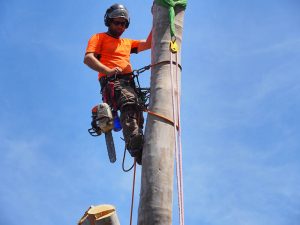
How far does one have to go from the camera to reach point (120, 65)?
568 cm

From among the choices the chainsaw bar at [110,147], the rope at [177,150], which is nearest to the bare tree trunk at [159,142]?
the rope at [177,150]

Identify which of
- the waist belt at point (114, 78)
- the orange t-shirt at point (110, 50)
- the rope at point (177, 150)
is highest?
the orange t-shirt at point (110, 50)

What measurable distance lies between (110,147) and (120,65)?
3.12 feet

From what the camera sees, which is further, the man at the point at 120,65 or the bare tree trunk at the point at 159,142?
the man at the point at 120,65

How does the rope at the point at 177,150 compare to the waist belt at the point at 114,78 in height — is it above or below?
below

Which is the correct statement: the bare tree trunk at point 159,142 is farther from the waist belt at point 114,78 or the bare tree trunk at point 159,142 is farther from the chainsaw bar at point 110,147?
the chainsaw bar at point 110,147

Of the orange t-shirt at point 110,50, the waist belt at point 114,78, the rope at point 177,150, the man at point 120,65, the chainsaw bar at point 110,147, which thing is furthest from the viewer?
the orange t-shirt at point 110,50

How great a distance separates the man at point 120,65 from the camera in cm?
480

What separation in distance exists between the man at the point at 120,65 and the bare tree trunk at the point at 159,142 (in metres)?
0.44

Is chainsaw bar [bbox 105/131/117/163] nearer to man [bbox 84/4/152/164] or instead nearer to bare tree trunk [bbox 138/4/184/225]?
man [bbox 84/4/152/164]

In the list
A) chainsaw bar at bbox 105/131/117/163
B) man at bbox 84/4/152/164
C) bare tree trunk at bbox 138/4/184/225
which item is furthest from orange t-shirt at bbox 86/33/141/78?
bare tree trunk at bbox 138/4/184/225

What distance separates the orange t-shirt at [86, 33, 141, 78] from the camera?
18.6ft

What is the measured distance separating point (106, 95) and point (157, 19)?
1.10 meters

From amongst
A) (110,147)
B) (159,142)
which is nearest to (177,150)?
(159,142)
